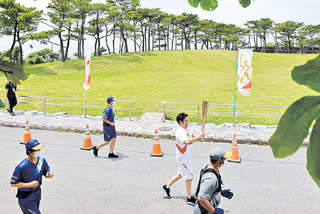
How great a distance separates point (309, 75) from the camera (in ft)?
2.16

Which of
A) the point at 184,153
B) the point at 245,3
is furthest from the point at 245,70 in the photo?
the point at 245,3

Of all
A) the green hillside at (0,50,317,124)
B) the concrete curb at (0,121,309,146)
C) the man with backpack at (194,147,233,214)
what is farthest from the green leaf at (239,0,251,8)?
the concrete curb at (0,121,309,146)

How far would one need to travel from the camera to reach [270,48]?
3435 inches

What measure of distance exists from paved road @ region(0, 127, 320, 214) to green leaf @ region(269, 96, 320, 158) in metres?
3.88

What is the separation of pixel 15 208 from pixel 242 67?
896 cm

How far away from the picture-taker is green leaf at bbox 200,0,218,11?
4.67ft

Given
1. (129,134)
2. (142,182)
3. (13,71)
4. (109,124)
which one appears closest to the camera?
(13,71)

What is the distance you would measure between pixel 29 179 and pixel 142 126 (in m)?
8.38

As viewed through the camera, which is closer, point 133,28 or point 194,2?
point 194,2

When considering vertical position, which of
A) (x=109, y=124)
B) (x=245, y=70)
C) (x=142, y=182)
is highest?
(x=245, y=70)

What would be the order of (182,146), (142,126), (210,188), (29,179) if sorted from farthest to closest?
(142,126) < (182,146) < (29,179) < (210,188)

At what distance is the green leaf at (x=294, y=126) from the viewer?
659 mm

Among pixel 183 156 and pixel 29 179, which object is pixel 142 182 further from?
pixel 29 179

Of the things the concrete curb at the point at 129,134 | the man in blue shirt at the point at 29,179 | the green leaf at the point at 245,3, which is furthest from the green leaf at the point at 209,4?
the concrete curb at the point at 129,134
